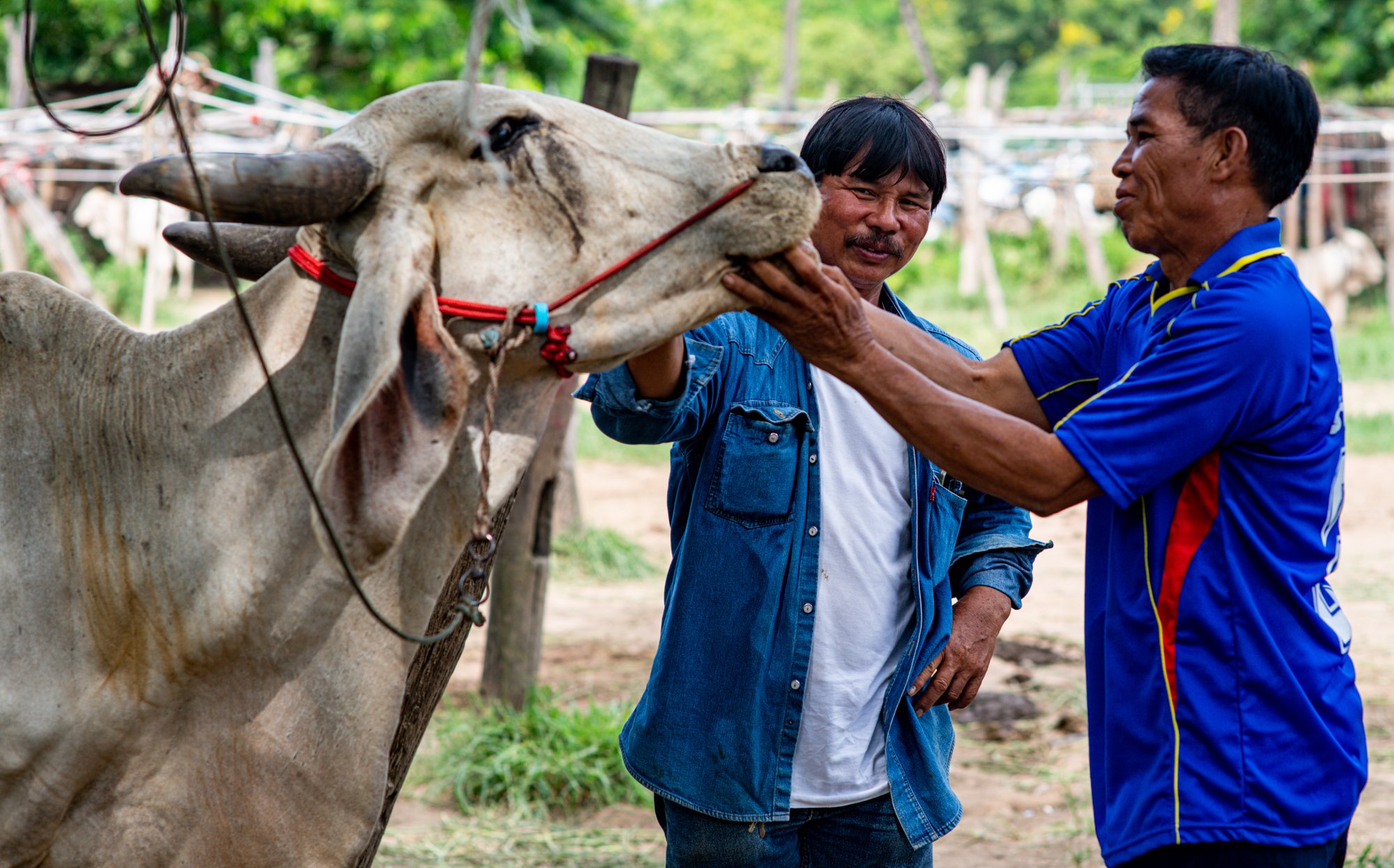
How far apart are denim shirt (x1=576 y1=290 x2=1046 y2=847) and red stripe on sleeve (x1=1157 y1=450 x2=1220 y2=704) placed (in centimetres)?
59

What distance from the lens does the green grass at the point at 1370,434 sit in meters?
12.4

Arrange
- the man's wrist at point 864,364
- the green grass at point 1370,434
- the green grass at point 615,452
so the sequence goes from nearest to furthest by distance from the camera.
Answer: the man's wrist at point 864,364, the green grass at point 1370,434, the green grass at point 615,452

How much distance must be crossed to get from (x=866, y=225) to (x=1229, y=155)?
79 centimetres

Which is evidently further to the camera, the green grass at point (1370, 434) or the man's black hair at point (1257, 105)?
the green grass at point (1370, 434)

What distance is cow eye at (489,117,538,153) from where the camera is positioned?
2344 millimetres

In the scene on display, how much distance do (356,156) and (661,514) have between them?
358 inches

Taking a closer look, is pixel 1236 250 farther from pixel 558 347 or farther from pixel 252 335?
pixel 252 335

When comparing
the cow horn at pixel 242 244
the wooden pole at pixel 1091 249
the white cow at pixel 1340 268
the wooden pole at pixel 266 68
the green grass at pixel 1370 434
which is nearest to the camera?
the cow horn at pixel 242 244

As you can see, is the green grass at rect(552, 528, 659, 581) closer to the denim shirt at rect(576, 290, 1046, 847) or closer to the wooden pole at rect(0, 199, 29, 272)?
the denim shirt at rect(576, 290, 1046, 847)

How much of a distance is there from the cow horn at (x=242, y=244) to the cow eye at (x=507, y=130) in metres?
0.61

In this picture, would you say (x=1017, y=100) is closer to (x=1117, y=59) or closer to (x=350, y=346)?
(x=1117, y=59)

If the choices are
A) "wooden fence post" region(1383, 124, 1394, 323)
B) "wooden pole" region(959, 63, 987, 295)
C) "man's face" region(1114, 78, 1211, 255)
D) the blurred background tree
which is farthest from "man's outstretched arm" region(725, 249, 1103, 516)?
"wooden fence post" region(1383, 124, 1394, 323)

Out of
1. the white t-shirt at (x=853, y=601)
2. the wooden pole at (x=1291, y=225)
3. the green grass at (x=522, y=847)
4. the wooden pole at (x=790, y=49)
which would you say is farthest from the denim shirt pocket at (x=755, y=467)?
Answer: the wooden pole at (x=790, y=49)

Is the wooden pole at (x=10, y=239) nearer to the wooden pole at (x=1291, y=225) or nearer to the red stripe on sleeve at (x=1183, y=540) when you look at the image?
the red stripe on sleeve at (x=1183, y=540)
